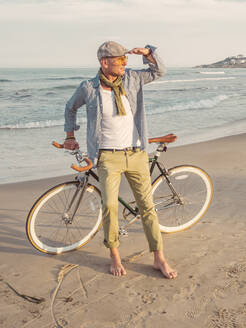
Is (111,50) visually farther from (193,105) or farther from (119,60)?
(193,105)

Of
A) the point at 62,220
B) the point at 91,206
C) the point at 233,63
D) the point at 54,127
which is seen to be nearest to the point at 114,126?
the point at 91,206

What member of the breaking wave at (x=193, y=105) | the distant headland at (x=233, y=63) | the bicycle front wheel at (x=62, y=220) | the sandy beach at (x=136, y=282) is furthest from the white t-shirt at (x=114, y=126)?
the distant headland at (x=233, y=63)

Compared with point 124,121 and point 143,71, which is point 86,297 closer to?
point 124,121

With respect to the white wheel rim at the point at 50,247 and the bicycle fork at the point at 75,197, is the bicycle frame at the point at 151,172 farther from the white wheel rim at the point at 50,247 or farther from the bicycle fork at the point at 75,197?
the white wheel rim at the point at 50,247

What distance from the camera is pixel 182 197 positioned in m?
4.19

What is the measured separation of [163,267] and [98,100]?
1561 mm

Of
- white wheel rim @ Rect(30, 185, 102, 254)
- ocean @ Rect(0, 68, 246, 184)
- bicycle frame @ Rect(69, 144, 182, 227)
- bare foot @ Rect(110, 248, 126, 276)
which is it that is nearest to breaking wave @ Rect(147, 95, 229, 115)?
ocean @ Rect(0, 68, 246, 184)

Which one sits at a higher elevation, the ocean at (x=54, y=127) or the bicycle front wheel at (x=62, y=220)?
the bicycle front wheel at (x=62, y=220)

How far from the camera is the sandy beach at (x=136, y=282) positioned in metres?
2.77

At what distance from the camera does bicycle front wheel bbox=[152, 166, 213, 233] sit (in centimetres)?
408

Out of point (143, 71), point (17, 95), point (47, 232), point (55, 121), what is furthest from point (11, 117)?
point (143, 71)

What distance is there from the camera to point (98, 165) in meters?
3.30

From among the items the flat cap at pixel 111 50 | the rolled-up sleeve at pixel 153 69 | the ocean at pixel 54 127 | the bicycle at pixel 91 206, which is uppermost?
the flat cap at pixel 111 50

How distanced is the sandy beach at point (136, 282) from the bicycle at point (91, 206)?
0.15m
